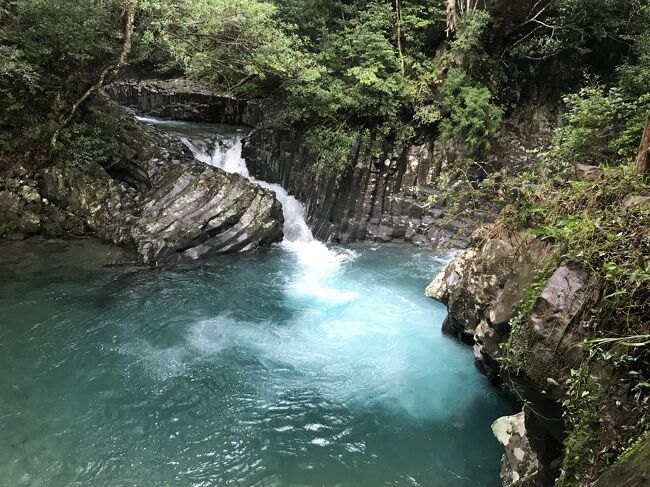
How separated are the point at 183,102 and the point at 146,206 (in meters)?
8.49

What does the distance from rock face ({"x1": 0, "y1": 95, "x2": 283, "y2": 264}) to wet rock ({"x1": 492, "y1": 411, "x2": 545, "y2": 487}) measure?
8.16m

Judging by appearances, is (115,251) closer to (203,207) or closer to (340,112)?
(203,207)

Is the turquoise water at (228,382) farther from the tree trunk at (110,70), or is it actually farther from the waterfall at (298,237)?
the tree trunk at (110,70)

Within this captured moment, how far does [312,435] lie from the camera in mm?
5297

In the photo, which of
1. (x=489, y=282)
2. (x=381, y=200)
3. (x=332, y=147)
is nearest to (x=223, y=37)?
(x=332, y=147)

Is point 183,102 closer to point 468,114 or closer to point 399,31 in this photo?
point 399,31

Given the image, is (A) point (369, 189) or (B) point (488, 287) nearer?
(B) point (488, 287)

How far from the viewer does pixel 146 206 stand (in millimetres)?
11281

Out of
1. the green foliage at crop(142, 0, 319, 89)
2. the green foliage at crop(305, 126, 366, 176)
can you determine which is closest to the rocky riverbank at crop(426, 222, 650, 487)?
the green foliage at crop(305, 126, 366, 176)

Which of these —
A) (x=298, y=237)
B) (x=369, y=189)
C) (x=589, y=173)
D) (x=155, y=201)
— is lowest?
(x=298, y=237)

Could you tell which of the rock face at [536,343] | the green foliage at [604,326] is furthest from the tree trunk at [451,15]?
the green foliage at [604,326]

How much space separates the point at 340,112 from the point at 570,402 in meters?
10.7

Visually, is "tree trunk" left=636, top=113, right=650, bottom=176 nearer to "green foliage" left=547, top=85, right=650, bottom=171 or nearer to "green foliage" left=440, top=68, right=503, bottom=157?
"green foliage" left=547, top=85, right=650, bottom=171

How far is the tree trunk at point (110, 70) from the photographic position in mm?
10172
